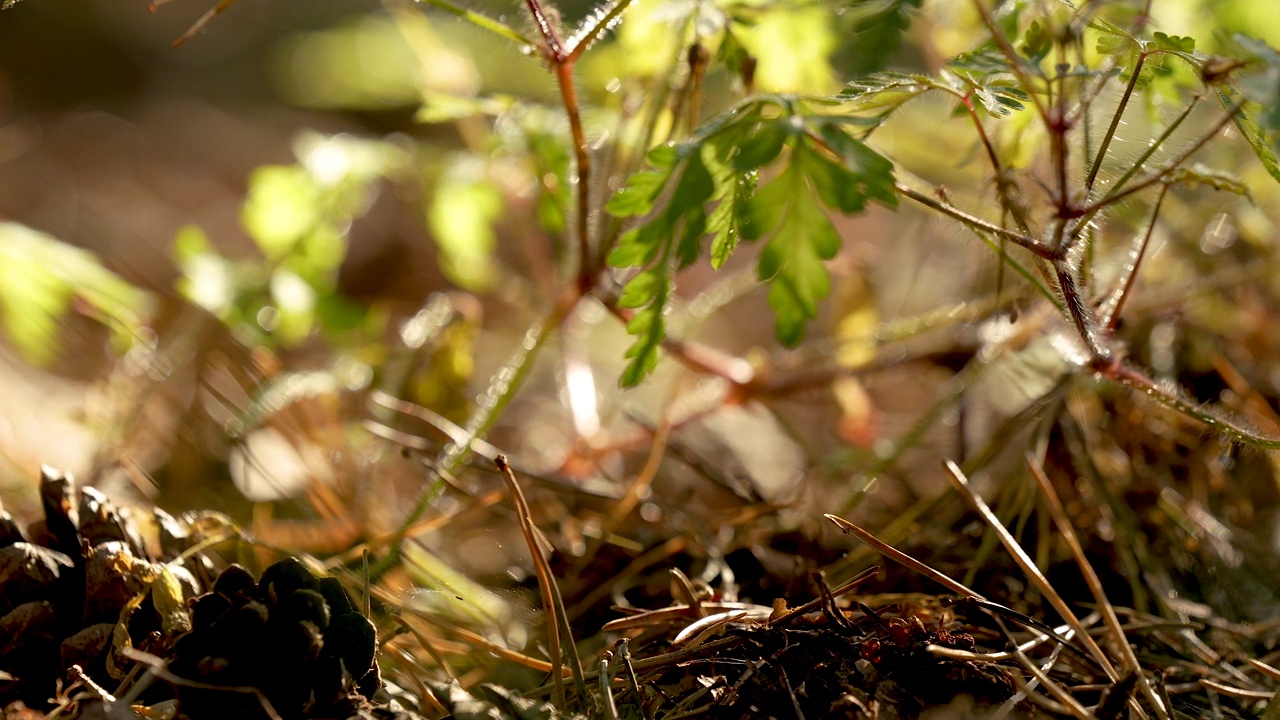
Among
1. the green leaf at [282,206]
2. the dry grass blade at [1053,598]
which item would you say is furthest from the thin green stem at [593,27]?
the green leaf at [282,206]

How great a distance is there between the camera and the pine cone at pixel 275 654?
0.77 m

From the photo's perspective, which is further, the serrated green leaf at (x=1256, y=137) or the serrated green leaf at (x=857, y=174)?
the serrated green leaf at (x=1256, y=137)

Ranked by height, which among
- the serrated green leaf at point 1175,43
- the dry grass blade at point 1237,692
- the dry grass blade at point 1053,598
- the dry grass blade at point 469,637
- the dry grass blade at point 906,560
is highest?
the serrated green leaf at point 1175,43

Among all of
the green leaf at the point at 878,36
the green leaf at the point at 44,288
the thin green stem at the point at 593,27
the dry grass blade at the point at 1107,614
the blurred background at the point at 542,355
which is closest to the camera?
the dry grass blade at the point at 1107,614

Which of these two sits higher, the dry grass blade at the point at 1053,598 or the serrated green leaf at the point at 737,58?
the serrated green leaf at the point at 737,58

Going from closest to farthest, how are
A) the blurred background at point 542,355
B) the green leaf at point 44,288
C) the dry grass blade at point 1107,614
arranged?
the dry grass blade at point 1107,614 → the blurred background at point 542,355 → the green leaf at point 44,288

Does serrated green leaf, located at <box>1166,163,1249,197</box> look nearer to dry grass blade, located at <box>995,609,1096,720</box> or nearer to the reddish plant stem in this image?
dry grass blade, located at <box>995,609,1096,720</box>

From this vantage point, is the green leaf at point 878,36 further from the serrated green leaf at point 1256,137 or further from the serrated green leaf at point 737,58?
the serrated green leaf at point 1256,137

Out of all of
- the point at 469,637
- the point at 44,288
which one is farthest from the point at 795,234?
the point at 44,288

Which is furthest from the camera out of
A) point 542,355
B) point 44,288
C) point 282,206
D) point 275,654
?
point 542,355

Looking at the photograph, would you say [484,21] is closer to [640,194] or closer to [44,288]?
[640,194]

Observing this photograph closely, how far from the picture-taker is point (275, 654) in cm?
79

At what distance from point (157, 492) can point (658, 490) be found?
34.2 inches

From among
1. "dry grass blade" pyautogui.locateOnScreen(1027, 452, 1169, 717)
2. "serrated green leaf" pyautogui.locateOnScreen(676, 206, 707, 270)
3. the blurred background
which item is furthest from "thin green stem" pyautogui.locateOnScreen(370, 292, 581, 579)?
"dry grass blade" pyautogui.locateOnScreen(1027, 452, 1169, 717)
